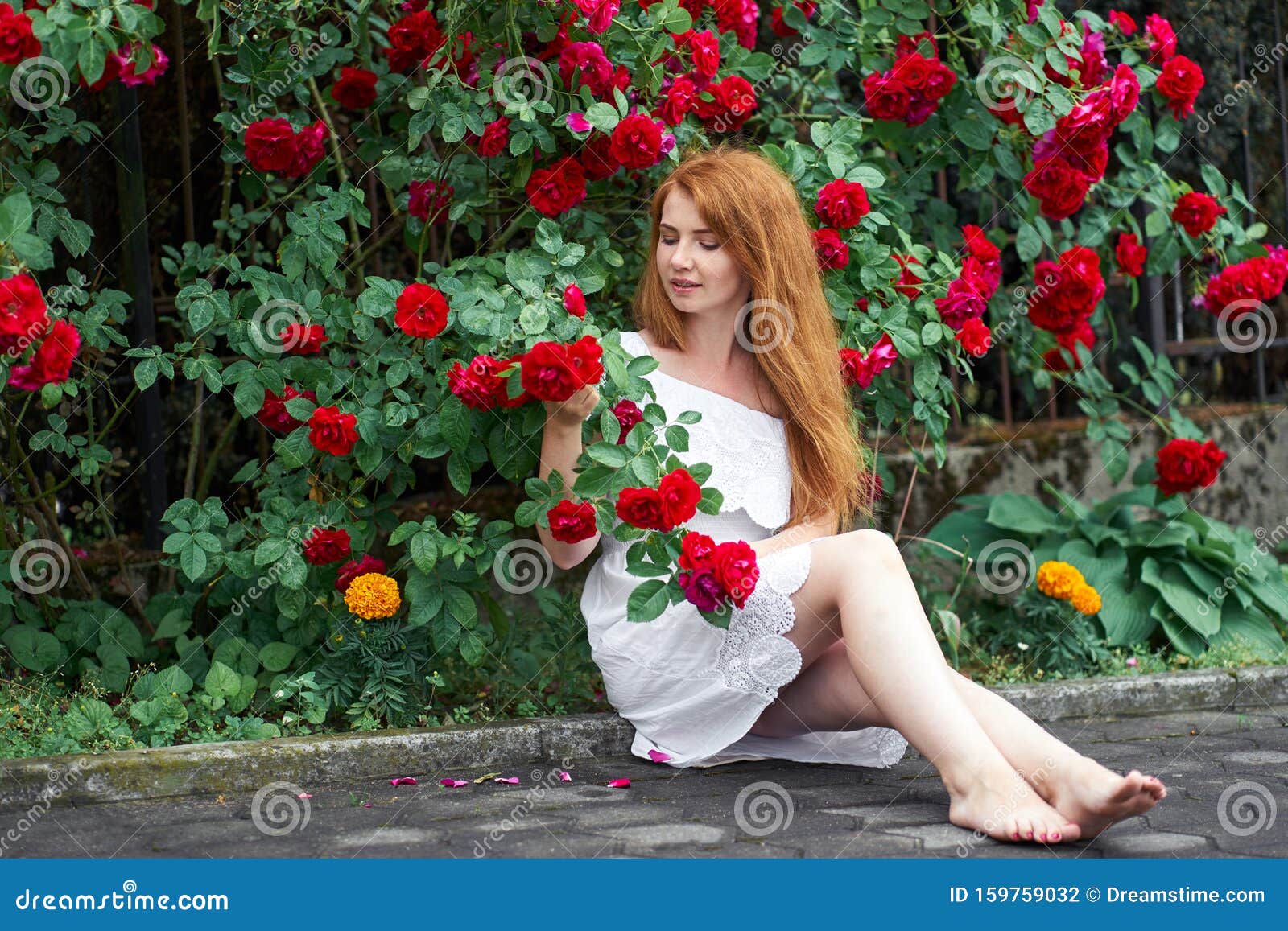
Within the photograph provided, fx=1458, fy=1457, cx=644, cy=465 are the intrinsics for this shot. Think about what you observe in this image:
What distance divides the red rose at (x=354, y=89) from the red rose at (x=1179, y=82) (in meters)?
2.02

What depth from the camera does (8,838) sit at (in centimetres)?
256

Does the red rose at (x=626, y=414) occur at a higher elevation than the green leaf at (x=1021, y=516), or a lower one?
higher

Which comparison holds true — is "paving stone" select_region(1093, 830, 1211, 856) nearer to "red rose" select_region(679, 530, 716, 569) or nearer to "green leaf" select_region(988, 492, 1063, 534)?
"red rose" select_region(679, 530, 716, 569)

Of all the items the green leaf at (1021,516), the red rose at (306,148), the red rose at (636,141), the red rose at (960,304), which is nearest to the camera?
the red rose at (636,141)

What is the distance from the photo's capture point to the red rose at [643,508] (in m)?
2.58

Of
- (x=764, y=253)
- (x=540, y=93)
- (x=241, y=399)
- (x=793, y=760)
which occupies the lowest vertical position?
(x=793, y=760)

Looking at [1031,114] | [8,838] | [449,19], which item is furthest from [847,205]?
[8,838]

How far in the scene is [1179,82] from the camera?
3789 mm

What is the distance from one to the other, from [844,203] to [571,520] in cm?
106

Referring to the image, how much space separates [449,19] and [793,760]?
1804 millimetres

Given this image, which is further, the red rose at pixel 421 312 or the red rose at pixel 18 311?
the red rose at pixel 421 312

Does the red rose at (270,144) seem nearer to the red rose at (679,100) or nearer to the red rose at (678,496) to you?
the red rose at (679,100)

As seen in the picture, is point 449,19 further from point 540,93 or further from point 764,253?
point 764,253

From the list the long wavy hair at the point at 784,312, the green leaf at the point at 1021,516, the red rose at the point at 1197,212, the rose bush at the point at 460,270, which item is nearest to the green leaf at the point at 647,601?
the rose bush at the point at 460,270
